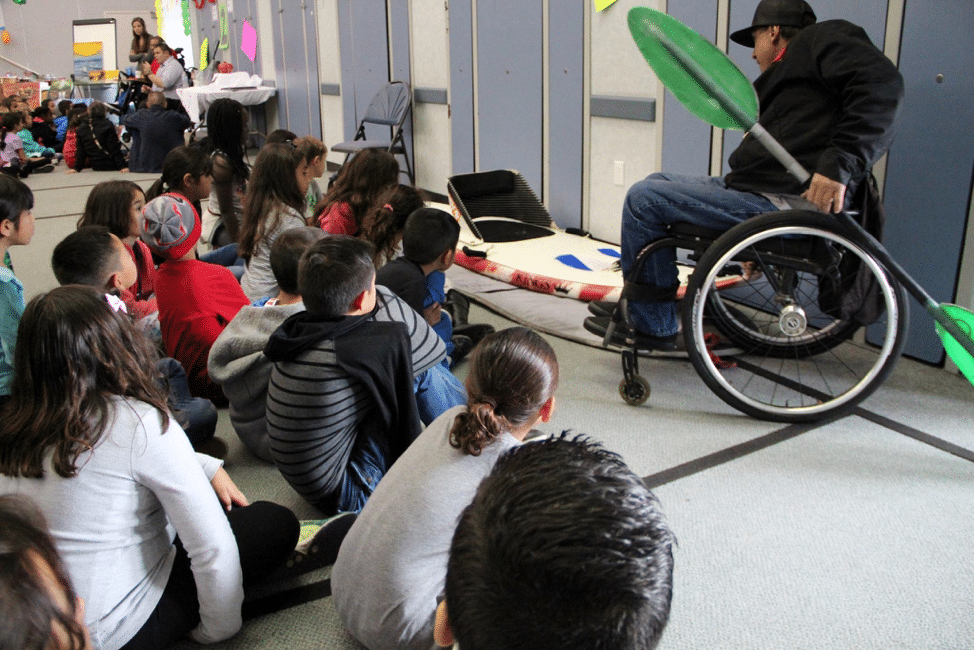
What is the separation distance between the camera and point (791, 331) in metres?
2.27

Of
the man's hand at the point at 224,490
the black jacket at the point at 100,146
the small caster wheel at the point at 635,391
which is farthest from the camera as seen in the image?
the black jacket at the point at 100,146

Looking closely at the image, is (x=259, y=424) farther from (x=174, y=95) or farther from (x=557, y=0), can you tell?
(x=174, y=95)

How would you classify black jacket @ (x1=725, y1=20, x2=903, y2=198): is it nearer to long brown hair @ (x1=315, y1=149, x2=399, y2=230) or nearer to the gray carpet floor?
the gray carpet floor

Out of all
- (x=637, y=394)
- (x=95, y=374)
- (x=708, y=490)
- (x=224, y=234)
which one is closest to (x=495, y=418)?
(x=95, y=374)

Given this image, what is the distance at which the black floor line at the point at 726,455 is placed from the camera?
2.06 m

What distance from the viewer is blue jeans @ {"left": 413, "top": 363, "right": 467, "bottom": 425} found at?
2.08 meters

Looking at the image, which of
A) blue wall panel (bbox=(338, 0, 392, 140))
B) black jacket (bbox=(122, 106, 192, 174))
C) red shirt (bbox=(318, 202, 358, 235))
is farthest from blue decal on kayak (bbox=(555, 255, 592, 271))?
black jacket (bbox=(122, 106, 192, 174))

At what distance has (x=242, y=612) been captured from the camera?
159cm

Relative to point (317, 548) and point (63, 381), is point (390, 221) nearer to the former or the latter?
point (317, 548)

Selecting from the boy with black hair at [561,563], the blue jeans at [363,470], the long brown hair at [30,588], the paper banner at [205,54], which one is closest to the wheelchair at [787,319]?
the blue jeans at [363,470]

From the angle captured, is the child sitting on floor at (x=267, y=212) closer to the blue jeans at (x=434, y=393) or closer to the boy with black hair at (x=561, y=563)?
the blue jeans at (x=434, y=393)

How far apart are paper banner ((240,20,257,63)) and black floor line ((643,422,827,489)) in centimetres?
856

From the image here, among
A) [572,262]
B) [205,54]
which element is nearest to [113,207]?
[572,262]

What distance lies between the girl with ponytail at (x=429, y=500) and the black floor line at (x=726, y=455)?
0.73m
